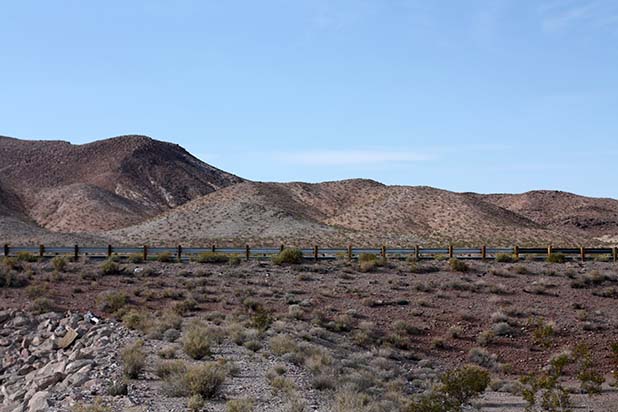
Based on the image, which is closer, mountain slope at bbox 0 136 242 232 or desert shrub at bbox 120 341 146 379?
desert shrub at bbox 120 341 146 379

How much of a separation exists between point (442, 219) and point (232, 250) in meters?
55.9

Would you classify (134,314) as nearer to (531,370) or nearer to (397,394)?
(397,394)

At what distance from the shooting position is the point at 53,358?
76.7ft

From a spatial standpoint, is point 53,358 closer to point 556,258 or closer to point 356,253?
point 356,253

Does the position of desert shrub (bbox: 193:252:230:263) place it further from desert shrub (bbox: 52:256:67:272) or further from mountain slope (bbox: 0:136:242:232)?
mountain slope (bbox: 0:136:242:232)

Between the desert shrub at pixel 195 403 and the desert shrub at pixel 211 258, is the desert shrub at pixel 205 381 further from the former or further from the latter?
the desert shrub at pixel 211 258

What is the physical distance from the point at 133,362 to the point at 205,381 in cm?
277

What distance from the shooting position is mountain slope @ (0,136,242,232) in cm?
12494

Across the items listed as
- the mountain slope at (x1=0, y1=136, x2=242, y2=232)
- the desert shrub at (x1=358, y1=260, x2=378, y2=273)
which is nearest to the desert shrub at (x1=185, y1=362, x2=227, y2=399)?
the desert shrub at (x1=358, y1=260, x2=378, y2=273)

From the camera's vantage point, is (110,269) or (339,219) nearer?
(110,269)

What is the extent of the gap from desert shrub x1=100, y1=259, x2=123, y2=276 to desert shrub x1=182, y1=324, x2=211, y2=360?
15.7m

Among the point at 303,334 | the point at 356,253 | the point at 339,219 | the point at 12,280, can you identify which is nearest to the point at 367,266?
the point at 356,253

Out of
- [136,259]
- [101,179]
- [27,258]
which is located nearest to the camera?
[27,258]

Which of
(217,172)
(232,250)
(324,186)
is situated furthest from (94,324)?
(217,172)
